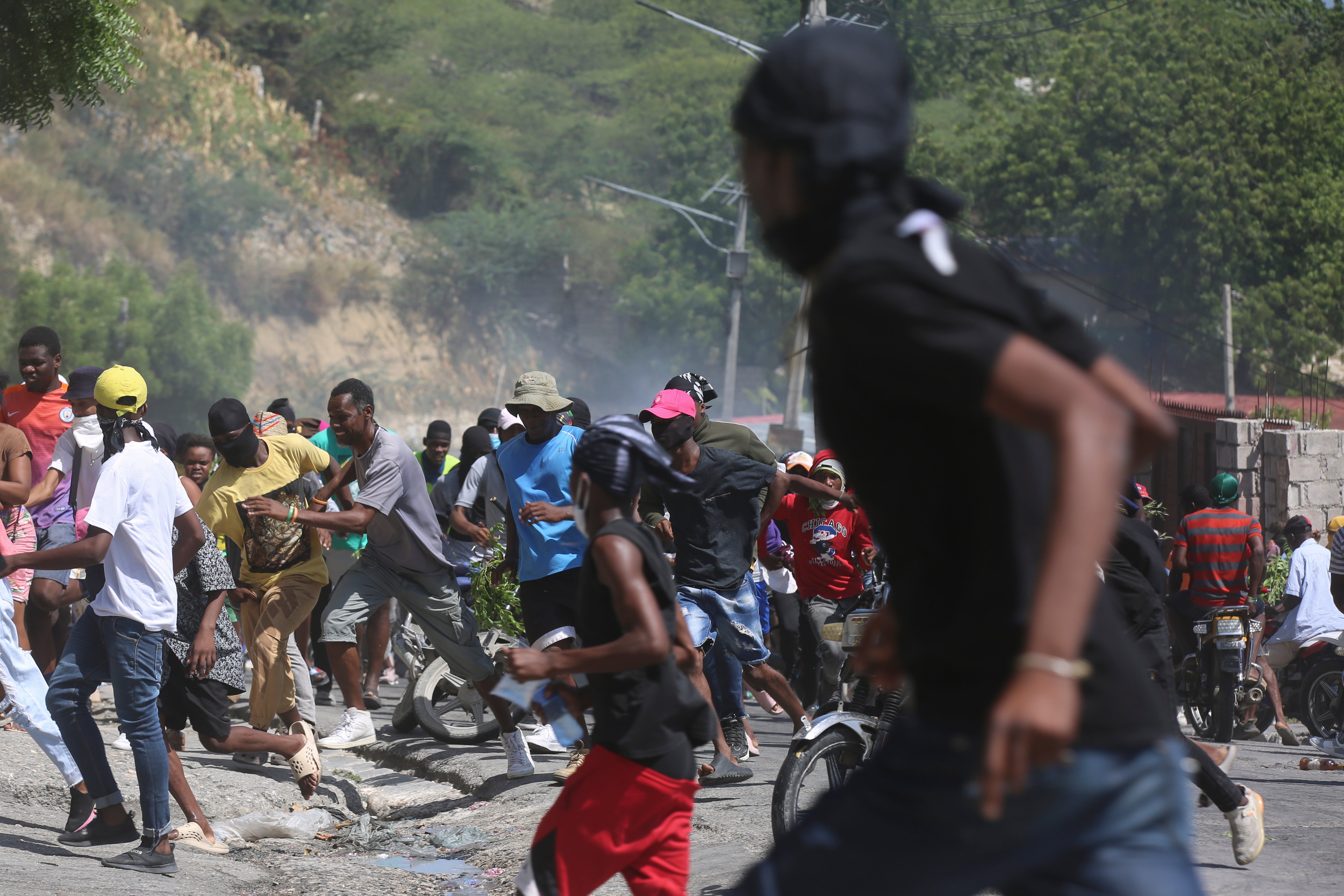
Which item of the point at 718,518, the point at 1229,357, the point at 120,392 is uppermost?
the point at 1229,357

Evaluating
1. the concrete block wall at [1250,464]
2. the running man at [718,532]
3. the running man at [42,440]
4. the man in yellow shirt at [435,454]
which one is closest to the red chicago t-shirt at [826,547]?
the running man at [718,532]

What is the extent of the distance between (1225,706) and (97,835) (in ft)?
23.5

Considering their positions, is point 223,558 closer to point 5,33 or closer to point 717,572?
point 717,572

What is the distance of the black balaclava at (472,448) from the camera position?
33.9ft

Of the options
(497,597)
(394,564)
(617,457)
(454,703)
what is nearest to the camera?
(617,457)

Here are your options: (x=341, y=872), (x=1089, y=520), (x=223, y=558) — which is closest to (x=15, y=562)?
(x=223, y=558)

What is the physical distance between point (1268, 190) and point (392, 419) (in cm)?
3450

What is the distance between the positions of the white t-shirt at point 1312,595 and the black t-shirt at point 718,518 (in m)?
5.13

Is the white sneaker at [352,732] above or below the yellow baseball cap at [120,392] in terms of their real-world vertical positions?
below

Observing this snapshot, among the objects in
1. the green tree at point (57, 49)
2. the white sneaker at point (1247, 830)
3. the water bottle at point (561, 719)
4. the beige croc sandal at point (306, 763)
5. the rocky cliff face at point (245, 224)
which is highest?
the rocky cliff face at point (245, 224)

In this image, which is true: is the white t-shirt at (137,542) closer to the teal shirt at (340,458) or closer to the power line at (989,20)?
the teal shirt at (340,458)

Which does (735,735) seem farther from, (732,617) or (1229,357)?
(1229,357)

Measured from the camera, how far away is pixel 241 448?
23.7ft

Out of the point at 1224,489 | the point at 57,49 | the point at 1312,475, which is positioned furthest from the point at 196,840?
the point at 1312,475
